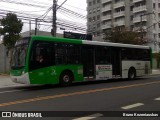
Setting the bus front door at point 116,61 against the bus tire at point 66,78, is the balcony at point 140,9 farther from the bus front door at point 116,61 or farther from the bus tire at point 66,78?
the bus tire at point 66,78

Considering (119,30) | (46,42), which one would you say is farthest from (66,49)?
(119,30)

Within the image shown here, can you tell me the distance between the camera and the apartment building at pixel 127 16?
76.5 meters

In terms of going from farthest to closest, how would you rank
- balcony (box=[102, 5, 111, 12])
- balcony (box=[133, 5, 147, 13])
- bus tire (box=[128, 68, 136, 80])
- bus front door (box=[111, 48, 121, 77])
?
balcony (box=[102, 5, 111, 12]) < balcony (box=[133, 5, 147, 13]) < bus tire (box=[128, 68, 136, 80]) < bus front door (box=[111, 48, 121, 77])

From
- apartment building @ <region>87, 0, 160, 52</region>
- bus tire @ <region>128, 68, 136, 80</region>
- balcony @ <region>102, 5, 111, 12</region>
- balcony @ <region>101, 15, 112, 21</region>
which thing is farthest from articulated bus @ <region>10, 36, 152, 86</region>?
balcony @ <region>102, 5, 111, 12</region>

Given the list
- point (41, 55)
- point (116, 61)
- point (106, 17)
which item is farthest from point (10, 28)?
point (106, 17)

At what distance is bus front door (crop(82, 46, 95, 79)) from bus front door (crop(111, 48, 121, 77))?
2399mm

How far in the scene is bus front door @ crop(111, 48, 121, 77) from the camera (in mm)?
21594

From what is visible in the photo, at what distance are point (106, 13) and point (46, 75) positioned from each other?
7842 cm

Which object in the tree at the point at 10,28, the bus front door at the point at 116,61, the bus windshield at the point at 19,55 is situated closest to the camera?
the bus windshield at the point at 19,55

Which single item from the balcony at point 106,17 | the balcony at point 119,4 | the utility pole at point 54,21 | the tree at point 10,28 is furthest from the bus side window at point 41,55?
the balcony at point 106,17

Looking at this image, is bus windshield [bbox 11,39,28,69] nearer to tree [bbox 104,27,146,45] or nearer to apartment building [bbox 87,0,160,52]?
tree [bbox 104,27,146,45]

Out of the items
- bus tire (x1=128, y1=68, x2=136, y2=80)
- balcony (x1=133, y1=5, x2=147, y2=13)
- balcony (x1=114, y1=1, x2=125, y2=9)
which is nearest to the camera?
bus tire (x1=128, y1=68, x2=136, y2=80)

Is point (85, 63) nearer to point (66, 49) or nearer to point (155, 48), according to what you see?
point (66, 49)

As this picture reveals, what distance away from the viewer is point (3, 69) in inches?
1394
